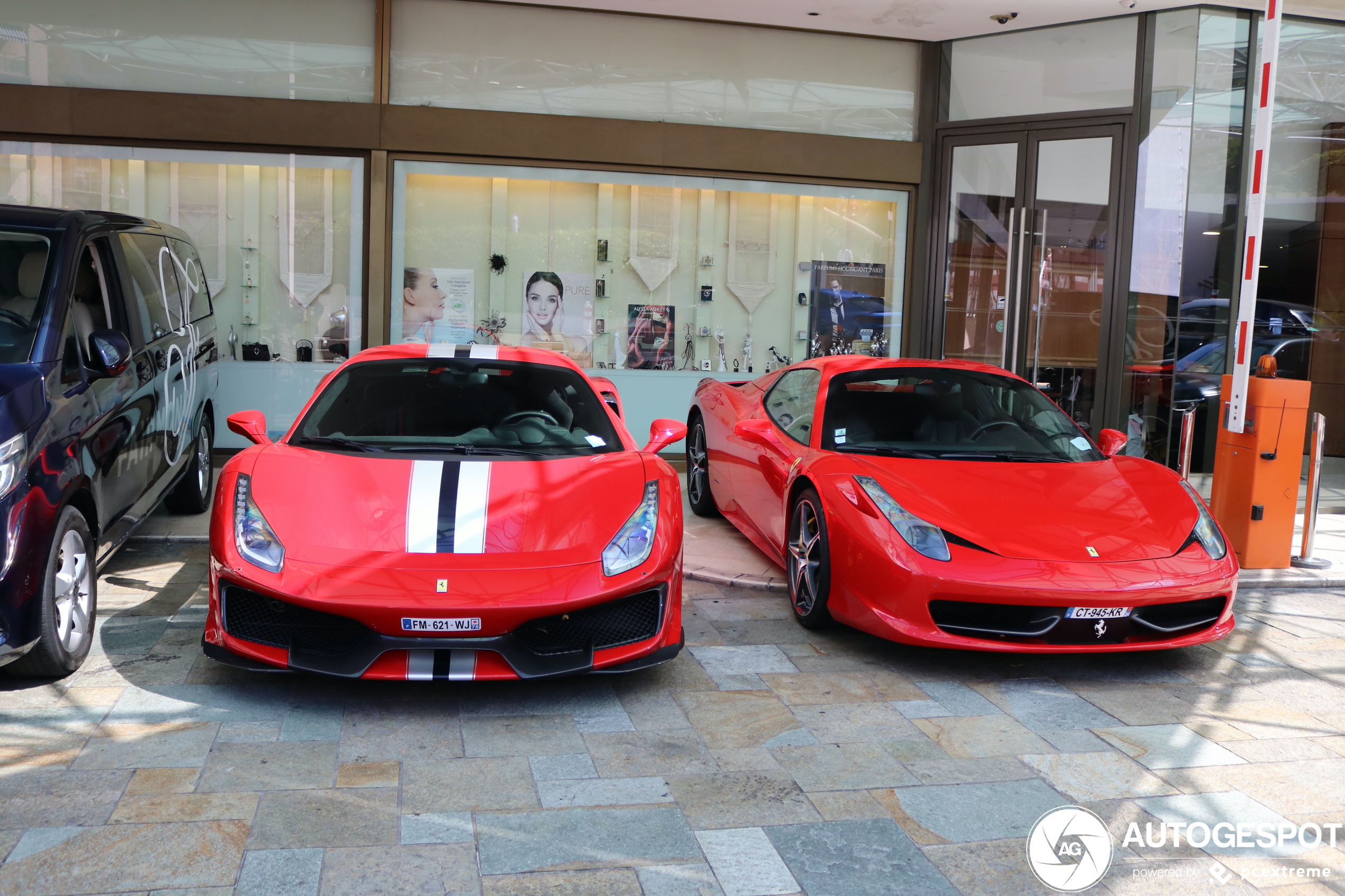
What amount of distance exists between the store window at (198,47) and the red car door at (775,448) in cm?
504

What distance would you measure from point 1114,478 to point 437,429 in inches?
121

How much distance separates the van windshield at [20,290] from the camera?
13.9ft

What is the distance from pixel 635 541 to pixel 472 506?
60 centimetres

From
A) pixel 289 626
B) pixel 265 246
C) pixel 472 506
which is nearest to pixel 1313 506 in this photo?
pixel 472 506

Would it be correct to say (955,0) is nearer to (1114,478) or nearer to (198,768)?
(1114,478)

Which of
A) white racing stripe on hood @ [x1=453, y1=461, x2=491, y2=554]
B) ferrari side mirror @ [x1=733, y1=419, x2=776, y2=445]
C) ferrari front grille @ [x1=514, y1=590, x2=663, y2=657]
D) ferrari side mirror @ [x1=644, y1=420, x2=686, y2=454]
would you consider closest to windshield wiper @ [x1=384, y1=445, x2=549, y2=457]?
white racing stripe on hood @ [x1=453, y1=461, x2=491, y2=554]

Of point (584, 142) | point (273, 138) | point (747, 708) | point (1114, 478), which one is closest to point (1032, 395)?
point (1114, 478)

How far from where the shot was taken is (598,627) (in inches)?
150

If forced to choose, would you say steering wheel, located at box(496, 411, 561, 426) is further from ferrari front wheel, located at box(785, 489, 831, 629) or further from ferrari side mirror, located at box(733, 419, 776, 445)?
ferrari side mirror, located at box(733, 419, 776, 445)

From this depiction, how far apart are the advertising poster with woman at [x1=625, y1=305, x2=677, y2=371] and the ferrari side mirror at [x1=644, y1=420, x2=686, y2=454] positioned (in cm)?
497

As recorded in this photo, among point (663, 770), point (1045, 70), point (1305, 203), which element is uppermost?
point (1045, 70)

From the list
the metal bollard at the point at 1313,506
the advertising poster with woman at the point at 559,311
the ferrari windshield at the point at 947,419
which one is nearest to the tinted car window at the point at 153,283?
the ferrari windshield at the point at 947,419

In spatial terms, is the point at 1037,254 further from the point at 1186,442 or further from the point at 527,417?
the point at 527,417

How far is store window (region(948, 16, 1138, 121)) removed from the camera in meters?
9.23
